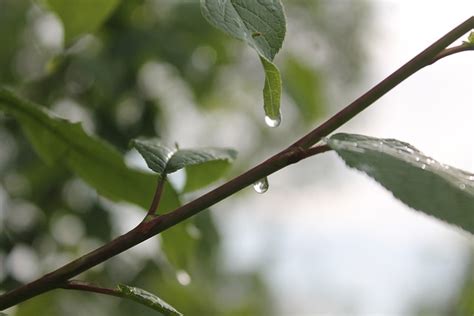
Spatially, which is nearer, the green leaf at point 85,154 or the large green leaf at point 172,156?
the large green leaf at point 172,156

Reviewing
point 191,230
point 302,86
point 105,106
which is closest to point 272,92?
point 191,230

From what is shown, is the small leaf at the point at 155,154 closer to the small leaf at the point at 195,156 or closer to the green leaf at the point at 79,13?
the small leaf at the point at 195,156

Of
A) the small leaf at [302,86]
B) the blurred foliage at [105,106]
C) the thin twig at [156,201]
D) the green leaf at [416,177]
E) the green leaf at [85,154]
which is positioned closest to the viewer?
the green leaf at [416,177]

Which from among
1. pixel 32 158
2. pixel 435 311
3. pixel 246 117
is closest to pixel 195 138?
pixel 246 117

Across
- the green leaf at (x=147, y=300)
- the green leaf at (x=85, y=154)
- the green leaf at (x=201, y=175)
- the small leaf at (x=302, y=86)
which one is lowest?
the small leaf at (x=302, y=86)

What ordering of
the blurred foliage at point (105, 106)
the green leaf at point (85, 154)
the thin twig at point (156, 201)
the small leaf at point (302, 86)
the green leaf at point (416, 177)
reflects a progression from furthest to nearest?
the small leaf at point (302, 86) → the blurred foliage at point (105, 106) → the green leaf at point (85, 154) → the thin twig at point (156, 201) → the green leaf at point (416, 177)

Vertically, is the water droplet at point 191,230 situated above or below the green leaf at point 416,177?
below

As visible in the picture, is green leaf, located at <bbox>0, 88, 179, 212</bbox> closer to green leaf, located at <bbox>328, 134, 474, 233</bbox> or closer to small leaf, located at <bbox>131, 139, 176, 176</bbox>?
small leaf, located at <bbox>131, 139, 176, 176</bbox>

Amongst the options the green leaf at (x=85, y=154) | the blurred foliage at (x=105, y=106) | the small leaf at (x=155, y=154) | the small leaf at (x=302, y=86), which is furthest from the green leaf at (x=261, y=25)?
the small leaf at (x=302, y=86)

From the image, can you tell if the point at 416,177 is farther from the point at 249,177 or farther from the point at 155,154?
the point at 155,154

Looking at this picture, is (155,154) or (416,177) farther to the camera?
(155,154)
